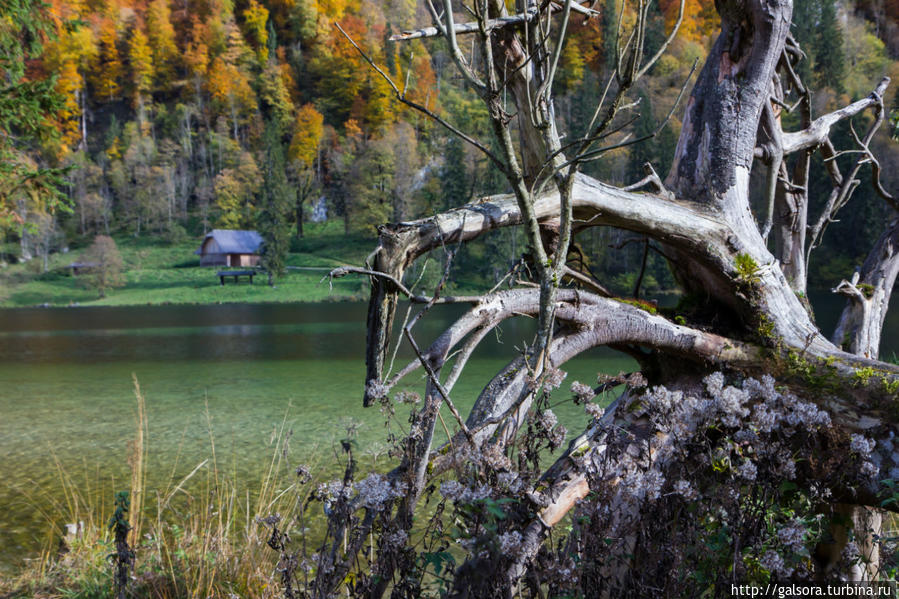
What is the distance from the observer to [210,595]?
3492 mm

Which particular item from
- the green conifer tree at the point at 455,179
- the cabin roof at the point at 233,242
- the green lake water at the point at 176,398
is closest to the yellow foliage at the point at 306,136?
the cabin roof at the point at 233,242

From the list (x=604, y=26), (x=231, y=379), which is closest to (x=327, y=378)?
(x=231, y=379)

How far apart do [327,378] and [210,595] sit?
1133cm

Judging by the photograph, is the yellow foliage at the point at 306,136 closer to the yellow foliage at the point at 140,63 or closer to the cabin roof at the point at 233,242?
the cabin roof at the point at 233,242

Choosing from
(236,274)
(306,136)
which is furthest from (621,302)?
(306,136)

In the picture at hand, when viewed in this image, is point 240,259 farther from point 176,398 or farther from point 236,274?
point 176,398

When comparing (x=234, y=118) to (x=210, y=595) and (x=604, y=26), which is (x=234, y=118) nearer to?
(x=604, y=26)

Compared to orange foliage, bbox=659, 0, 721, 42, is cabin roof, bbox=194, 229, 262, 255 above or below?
below

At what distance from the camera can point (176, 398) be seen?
504 inches

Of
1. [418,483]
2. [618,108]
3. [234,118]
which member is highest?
[234,118]

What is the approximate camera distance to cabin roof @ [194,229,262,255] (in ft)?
185

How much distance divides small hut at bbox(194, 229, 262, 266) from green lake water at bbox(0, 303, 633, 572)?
29.9 m

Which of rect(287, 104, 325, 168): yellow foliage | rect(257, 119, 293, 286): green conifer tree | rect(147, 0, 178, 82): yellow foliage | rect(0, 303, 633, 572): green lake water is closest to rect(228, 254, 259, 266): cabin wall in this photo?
rect(257, 119, 293, 286): green conifer tree

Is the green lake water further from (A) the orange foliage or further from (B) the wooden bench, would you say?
(A) the orange foliage
